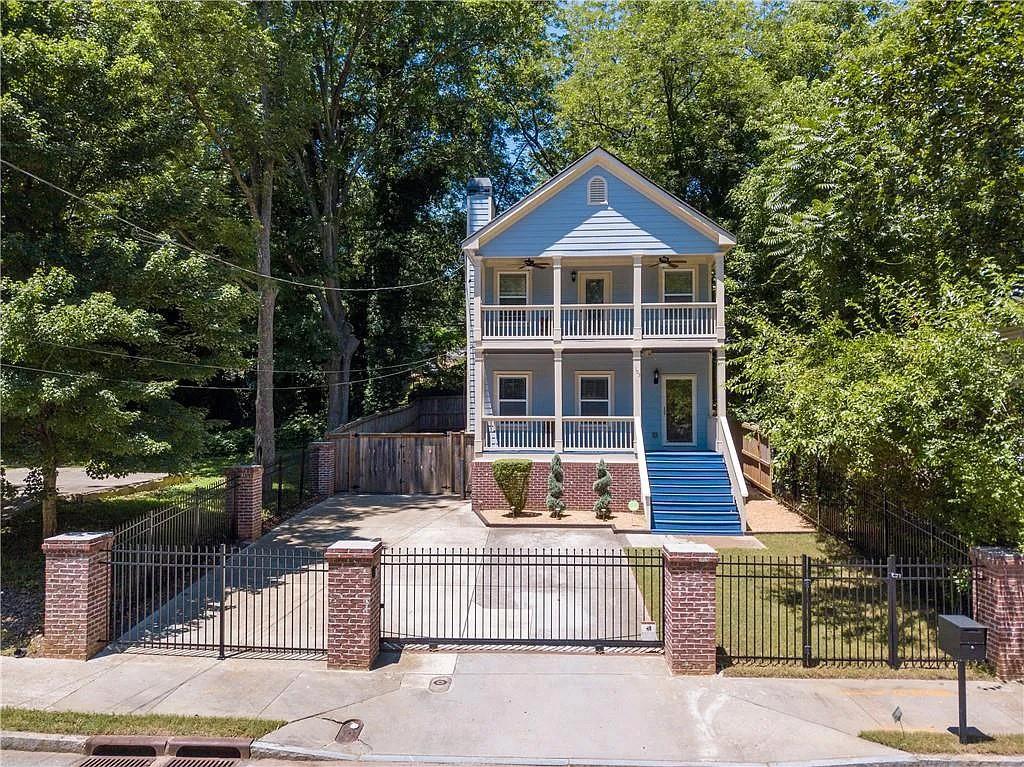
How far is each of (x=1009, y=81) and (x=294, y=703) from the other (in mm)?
14441

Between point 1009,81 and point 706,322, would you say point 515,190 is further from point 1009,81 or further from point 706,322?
point 1009,81

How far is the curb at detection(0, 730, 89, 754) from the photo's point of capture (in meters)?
6.17

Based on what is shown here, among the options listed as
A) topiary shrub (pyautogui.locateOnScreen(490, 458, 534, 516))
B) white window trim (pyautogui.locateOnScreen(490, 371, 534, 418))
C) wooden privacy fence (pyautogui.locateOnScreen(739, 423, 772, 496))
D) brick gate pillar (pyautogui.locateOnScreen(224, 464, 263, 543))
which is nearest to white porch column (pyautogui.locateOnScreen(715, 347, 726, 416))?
wooden privacy fence (pyautogui.locateOnScreen(739, 423, 772, 496))

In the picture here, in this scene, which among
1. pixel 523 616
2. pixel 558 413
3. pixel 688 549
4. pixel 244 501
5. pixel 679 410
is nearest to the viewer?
pixel 688 549

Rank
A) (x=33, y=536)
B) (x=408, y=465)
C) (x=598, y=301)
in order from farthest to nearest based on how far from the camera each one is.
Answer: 1. (x=598, y=301)
2. (x=408, y=465)
3. (x=33, y=536)

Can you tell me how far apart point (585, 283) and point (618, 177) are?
3399 millimetres

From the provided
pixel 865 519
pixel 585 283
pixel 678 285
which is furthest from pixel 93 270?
pixel 865 519

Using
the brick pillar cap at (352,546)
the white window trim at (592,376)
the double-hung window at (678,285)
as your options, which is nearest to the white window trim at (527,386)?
the white window trim at (592,376)

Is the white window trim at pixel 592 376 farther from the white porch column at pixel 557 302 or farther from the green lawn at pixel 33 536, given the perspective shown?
the green lawn at pixel 33 536

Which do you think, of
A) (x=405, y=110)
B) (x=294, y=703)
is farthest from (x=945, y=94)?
(x=405, y=110)

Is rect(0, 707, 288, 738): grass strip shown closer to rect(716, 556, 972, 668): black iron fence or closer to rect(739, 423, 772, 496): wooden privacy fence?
rect(716, 556, 972, 668): black iron fence

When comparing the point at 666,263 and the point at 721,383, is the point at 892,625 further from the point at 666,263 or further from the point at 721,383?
the point at 666,263

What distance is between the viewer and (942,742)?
6082 mm

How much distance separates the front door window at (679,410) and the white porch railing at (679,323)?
2098 millimetres
